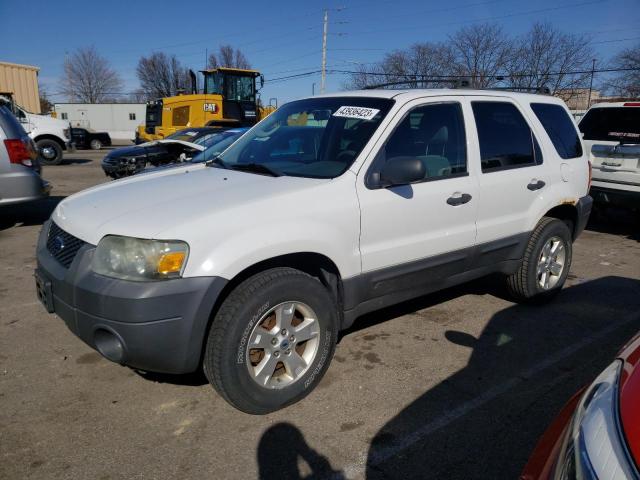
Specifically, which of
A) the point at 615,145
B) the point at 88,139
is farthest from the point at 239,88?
the point at 615,145

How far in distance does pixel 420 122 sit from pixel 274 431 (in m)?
2.27

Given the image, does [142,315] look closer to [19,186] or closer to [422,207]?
[422,207]

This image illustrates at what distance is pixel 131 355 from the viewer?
8.21 feet

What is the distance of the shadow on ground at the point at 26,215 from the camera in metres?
7.81

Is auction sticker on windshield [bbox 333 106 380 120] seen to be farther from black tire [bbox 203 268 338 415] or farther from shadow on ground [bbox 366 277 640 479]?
shadow on ground [bbox 366 277 640 479]

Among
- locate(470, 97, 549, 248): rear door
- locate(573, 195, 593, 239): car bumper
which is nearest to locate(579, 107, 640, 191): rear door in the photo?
locate(573, 195, 593, 239): car bumper

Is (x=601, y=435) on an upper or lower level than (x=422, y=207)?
lower

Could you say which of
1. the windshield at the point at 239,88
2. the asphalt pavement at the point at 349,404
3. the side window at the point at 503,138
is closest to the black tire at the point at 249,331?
the asphalt pavement at the point at 349,404

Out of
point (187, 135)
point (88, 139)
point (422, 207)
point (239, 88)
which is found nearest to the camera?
point (422, 207)

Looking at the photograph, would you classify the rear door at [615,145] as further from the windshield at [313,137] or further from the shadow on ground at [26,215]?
the shadow on ground at [26,215]

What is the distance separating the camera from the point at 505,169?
4012mm

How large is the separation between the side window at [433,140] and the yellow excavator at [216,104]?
625 inches

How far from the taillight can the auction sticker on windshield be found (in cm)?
515

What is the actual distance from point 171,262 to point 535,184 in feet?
10.5
